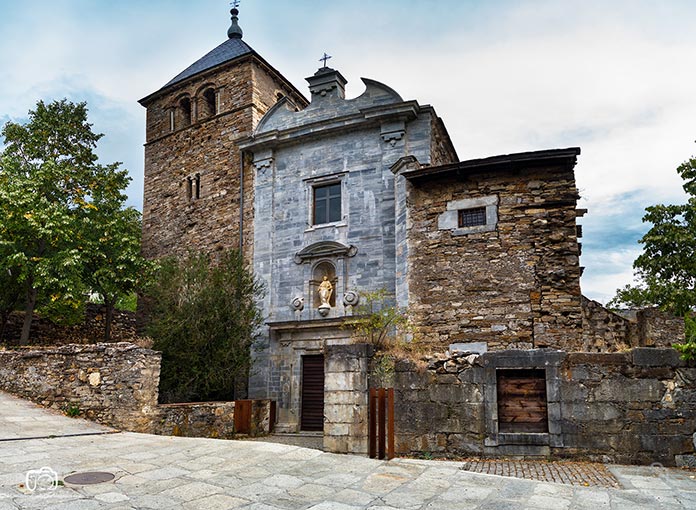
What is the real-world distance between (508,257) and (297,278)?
6026 mm

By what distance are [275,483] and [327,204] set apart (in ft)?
34.9

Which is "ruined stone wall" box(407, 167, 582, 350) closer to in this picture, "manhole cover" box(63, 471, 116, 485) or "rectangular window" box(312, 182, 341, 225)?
"rectangular window" box(312, 182, 341, 225)

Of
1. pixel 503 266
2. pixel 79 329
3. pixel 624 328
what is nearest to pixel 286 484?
pixel 503 266

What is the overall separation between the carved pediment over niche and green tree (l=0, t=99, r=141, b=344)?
6.00 meters

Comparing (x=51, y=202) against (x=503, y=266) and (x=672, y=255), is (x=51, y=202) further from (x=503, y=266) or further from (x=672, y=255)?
(x=672, y=255)

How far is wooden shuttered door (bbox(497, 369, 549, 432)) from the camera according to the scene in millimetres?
8328

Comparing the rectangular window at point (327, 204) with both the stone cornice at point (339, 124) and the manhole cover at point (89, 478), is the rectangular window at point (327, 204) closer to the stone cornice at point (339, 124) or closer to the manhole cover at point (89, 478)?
the stone cornice at point (339, 124)

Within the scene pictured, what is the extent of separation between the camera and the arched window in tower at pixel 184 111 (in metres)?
20.3

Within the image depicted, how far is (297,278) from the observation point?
53.2 ft

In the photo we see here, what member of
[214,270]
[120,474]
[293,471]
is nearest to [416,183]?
[214,270]

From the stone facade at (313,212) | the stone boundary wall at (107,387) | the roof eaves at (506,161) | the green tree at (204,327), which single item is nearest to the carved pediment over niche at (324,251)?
the stone facade at (313,212)

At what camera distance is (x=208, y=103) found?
1986cm

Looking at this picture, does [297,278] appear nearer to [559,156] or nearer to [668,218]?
[559,156]

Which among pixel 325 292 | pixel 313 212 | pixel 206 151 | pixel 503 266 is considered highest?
pixel 206 151
